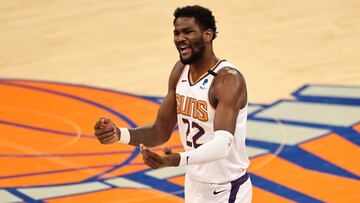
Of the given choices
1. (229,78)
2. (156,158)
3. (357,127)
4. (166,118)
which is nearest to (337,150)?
(357,127)

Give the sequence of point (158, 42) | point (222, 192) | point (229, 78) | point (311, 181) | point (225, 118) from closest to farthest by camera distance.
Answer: point (225, 118)
point (229, 78)
point (222, 192)
point (311, 181)
point (158, 42)

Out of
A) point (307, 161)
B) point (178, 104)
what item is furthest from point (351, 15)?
point (178, 104)

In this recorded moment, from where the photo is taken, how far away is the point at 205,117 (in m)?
5.77

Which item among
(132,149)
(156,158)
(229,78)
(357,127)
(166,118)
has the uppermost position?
(229,78)

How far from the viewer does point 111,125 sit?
229 inches

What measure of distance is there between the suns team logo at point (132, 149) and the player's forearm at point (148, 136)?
7.07 ft

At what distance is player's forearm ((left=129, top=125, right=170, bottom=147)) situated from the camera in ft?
20.1

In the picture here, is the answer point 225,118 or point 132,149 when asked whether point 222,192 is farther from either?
point 132,149

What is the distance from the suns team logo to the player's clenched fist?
2531 millimetres

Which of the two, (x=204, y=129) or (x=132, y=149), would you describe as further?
(x=132, y=149)

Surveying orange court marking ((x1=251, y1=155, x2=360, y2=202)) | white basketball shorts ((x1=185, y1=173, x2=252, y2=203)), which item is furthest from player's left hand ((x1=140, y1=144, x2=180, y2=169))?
orange court marking ((x1=251, y1=155, x2=360, y2=202))

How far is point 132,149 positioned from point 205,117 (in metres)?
3.86

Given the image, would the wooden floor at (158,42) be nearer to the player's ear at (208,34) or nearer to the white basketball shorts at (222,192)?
the white basketball shorts at (222,192)

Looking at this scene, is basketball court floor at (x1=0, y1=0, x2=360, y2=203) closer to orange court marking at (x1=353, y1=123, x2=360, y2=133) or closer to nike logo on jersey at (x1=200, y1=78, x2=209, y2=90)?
orange court marking at (x1=353, y1=123, x2=360, y2=133)
